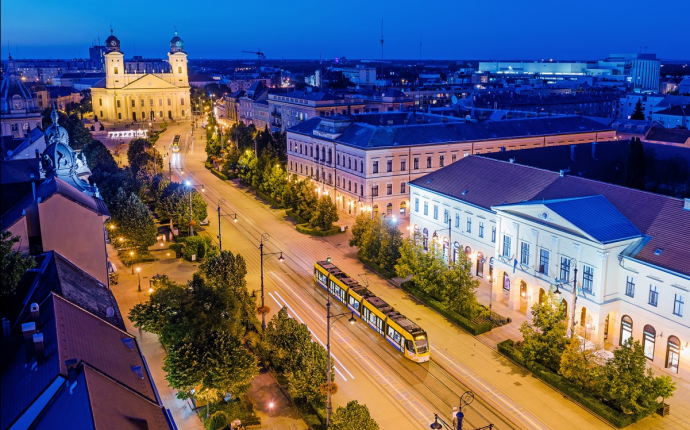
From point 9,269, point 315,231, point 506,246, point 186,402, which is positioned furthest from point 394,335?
point 315,231

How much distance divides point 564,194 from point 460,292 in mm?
13899

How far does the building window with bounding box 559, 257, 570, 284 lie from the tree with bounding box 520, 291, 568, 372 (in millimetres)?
5219

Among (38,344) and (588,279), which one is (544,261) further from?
(38,344)

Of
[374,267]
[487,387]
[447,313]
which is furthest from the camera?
[374,267]

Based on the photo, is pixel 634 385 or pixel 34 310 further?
pixel 634 385

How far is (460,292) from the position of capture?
52.1 metres

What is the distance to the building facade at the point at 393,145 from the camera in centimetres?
8381

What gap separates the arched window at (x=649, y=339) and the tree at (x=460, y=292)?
1276 cm

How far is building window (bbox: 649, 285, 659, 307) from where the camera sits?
4475 centimetres

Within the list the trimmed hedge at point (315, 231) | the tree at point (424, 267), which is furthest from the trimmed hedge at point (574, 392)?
the trimmed hedge at point (315, 231)

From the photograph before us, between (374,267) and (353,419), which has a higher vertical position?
(353,419)

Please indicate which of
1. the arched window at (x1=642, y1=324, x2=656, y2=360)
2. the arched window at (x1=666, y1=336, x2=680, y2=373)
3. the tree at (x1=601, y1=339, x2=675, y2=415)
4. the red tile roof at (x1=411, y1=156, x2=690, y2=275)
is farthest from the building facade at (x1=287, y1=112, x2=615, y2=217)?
the tree at (x1=601, y1=339, x2=675, y2=415)

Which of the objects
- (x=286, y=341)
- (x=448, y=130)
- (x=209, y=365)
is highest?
(x=448, y=130)

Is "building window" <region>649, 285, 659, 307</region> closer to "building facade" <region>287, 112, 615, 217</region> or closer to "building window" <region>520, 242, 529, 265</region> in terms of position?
"building window" <region>520, 242, 529, 265</region>
